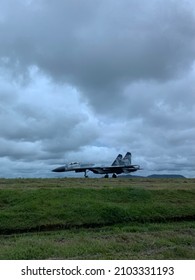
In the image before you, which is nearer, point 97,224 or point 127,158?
point 97,224

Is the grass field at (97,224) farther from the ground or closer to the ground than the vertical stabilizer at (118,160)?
closer to the ground

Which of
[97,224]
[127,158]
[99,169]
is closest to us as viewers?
[97,224]

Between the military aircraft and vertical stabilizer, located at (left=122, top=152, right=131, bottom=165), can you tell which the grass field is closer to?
the military aircraft

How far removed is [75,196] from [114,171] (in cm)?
4726

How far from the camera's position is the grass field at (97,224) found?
11.9 metres

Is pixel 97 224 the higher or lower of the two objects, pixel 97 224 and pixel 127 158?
the lower

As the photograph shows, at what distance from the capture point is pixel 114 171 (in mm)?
69500

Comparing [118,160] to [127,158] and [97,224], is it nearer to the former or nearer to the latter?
[127,158]

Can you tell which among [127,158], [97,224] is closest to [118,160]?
[127,158]

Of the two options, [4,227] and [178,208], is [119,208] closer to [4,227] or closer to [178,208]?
[178,208]

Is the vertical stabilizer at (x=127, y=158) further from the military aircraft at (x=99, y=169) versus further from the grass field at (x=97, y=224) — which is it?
the grass field at (x=97, y=224)

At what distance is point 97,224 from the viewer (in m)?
19.1

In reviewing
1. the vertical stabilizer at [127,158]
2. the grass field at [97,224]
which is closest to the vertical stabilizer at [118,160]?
the vertical stabilizer at [127,158]

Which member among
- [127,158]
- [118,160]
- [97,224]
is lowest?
[97,224]
